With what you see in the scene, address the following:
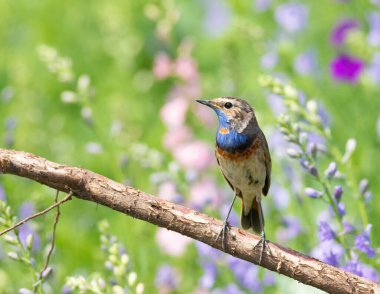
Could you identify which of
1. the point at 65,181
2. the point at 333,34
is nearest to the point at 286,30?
the point at 333,34

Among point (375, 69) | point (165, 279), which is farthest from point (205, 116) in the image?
point (165, 279)

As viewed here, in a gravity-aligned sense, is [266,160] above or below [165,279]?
above

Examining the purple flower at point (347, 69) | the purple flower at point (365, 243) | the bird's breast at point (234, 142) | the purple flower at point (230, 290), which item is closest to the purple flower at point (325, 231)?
the purple flower at point (365, 243)

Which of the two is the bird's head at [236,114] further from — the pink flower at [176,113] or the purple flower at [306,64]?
the pink flower at [176,113]

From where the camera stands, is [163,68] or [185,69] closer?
[185,69]

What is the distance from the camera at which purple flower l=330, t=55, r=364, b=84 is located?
6.15 metres

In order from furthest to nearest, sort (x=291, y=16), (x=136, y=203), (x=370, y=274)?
(x=291, y=16), (x=370, y=274), (x=136, y=203)

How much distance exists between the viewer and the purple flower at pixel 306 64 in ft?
20.0

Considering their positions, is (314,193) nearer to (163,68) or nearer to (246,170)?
(246,170)

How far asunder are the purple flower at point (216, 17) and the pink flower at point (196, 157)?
2921 mm

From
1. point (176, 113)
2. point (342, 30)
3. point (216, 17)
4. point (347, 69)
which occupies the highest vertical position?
point (216, 17)

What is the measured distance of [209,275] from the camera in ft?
15.0

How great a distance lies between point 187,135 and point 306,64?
1.09 metres

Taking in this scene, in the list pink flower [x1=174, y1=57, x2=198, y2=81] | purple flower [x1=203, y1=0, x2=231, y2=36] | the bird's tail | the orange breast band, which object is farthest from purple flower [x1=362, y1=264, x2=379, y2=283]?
purple flower [x1=203, y1=0, x2=231, y2=36]
